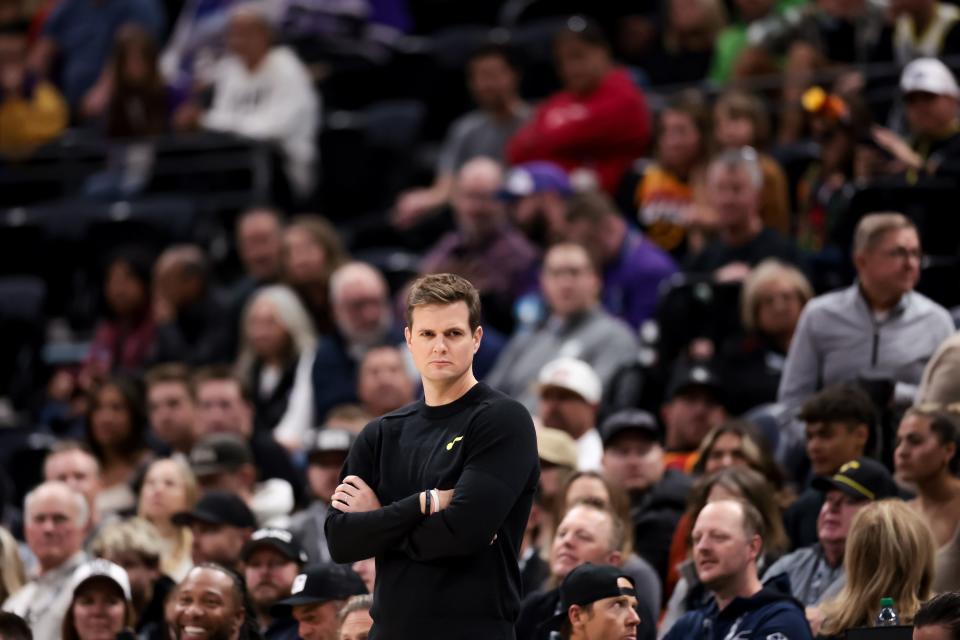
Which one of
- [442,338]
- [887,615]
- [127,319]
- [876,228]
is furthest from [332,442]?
[442,338]

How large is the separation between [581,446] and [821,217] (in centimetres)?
218

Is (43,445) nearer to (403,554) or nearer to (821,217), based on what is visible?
(821,217)

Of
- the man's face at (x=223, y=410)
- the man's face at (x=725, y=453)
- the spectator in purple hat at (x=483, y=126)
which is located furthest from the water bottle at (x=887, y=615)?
the spectator in purple hat at (x=483, y=126)

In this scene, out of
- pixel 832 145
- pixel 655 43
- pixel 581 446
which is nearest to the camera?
pixel 581 446

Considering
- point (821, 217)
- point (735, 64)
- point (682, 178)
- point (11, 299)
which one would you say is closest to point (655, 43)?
point (735, 64)

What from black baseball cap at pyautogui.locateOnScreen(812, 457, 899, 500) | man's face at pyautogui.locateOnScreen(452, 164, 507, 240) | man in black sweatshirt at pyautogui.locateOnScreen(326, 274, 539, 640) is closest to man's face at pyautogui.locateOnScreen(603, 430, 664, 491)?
black baseball cap at pyautogui.locateOnScreen(812, 457, 899, 500)

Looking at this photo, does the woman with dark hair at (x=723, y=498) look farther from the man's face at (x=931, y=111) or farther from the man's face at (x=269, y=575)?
the man's face at (x=931, y=111)

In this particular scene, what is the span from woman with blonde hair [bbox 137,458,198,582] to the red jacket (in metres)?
4.08

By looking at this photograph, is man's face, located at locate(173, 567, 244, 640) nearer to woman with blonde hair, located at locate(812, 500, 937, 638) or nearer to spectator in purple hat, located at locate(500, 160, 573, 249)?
woman with blonde hair, located at locate(812, 500, 937, 638)

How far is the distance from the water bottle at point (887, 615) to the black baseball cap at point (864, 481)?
0.69 metres

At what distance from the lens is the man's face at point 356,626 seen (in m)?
6.46

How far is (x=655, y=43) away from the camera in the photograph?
1359 centimetres

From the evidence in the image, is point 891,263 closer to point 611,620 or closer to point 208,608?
point 611,620

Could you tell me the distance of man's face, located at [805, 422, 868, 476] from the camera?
7699 millimetres
